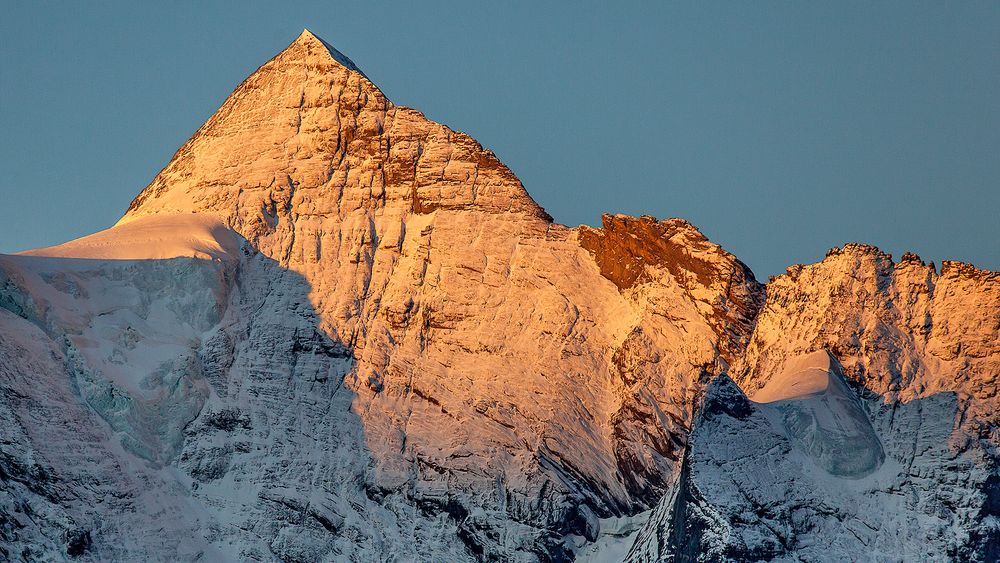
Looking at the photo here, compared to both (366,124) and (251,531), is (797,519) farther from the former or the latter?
(366,124)

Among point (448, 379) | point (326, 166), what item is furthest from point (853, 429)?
point (326, 166)

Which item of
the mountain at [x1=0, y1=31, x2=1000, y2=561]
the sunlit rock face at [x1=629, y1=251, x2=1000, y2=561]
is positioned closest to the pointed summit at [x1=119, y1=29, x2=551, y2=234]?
the mountain at [x1=0, y1=31, x2=1000, y2=561]

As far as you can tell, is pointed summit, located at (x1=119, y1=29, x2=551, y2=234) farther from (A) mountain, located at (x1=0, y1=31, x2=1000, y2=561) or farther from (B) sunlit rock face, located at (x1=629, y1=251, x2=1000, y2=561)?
(B) sunlit rock face, located at (x1=629, y1=251, x2=1000, y2=561)

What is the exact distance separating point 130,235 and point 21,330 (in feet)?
51.6

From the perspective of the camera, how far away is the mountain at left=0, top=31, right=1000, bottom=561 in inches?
5876

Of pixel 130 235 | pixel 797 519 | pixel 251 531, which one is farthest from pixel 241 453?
pixel 797 519

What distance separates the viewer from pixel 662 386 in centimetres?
16500

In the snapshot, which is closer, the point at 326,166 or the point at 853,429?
the point at 853,429

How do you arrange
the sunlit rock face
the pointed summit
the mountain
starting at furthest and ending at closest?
the pointed summit
the mountain
the sunlit rock face

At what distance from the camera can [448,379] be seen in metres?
165

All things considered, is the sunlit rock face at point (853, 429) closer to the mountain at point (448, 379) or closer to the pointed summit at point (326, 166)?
the mountain at point (448, 379)

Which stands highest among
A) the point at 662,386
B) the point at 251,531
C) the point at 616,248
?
the point at 616,248

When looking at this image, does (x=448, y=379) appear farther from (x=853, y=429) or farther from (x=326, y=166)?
(x=853, y=429)

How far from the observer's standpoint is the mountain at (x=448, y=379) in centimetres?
14925
